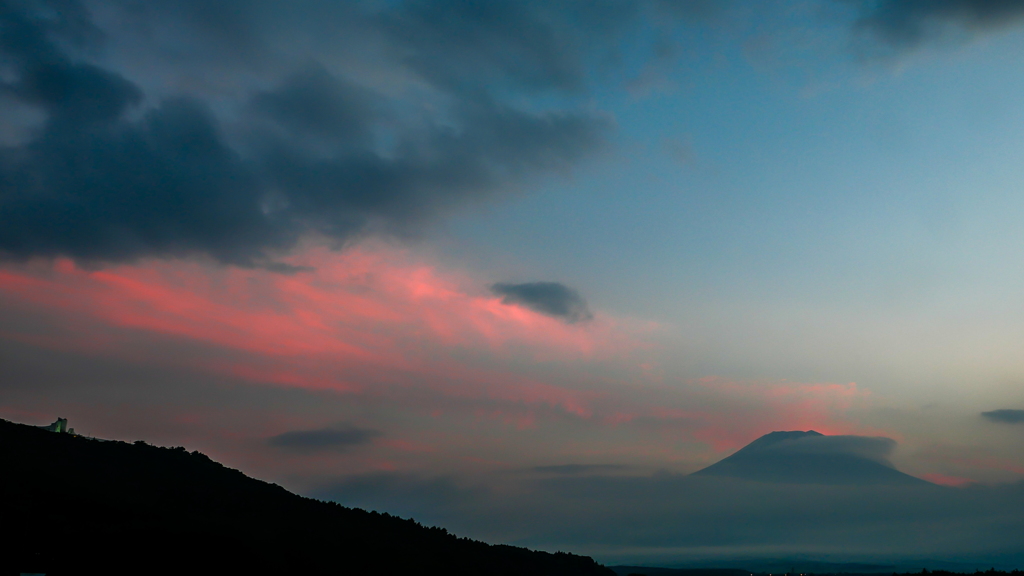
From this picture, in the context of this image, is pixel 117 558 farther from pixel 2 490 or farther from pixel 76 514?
pixel 2 490

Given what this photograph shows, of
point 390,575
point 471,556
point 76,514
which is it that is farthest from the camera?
point 471,556

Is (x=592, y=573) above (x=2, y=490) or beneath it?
beneath

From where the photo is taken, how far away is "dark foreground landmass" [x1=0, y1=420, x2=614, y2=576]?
61875 mm

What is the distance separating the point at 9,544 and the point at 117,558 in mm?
9056

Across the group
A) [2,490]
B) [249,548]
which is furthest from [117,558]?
[2,490]

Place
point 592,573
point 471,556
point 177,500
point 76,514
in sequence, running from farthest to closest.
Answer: point 592,573 < point 471,556 < point 177,500 < point 76,514

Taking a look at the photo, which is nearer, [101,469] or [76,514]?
[76,514]

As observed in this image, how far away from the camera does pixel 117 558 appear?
59.7 meters

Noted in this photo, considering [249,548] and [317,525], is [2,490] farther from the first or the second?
[317,525]

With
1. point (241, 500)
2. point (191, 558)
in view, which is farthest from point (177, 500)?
point (191, 558)

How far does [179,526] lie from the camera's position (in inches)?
2822

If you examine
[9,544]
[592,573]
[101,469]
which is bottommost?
[592,573]

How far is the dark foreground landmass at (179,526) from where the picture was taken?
61875 mm

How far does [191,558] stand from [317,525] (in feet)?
98.4
